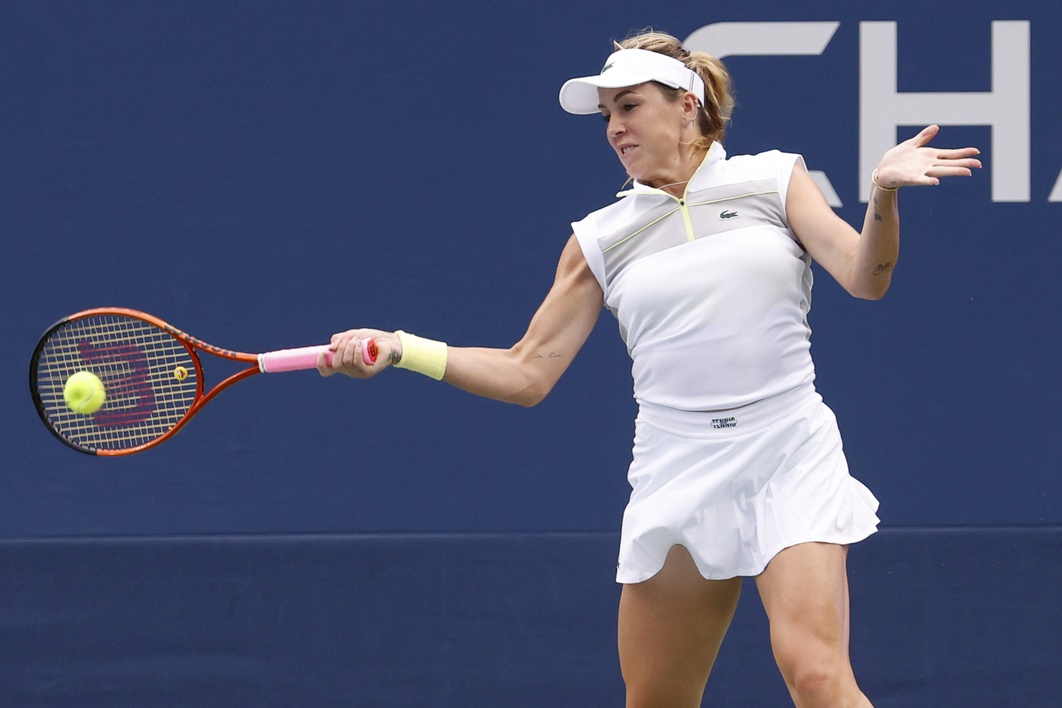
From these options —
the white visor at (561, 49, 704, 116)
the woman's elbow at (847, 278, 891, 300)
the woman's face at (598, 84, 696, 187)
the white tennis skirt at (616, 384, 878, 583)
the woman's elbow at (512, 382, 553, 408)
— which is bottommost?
the white tennis skirt at (616, 384, 878, 583)

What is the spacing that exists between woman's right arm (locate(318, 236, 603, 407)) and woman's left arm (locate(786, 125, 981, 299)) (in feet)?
1.43

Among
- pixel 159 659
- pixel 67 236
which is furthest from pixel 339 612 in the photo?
pixel 67 236

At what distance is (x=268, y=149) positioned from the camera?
3.82 m

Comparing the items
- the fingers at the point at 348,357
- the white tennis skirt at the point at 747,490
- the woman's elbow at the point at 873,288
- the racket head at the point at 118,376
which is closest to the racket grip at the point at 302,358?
the fingers at the point at 348,357

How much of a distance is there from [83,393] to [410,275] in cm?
102

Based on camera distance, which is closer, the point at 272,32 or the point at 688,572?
the point at 688,572

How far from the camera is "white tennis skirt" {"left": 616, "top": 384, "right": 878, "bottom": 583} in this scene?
2674 mm

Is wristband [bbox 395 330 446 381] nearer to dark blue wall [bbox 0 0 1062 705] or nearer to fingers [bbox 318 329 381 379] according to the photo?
fingers [bbox 318 329 381 379]

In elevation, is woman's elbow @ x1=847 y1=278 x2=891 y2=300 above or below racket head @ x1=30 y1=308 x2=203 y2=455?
above

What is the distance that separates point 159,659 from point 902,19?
249 centimetres

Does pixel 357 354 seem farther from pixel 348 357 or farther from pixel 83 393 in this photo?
pixel 83 393

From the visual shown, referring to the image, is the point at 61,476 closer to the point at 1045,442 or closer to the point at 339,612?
the point at 339,612

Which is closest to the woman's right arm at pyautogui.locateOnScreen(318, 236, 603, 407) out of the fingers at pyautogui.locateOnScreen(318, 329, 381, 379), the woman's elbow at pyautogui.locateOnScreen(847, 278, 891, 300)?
the fingers at pyautogui.locateOnScreen(318, 329, 381, 379)

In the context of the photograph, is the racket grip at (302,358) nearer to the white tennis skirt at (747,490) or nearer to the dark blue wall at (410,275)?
the white tennis skirt at (747,490)
